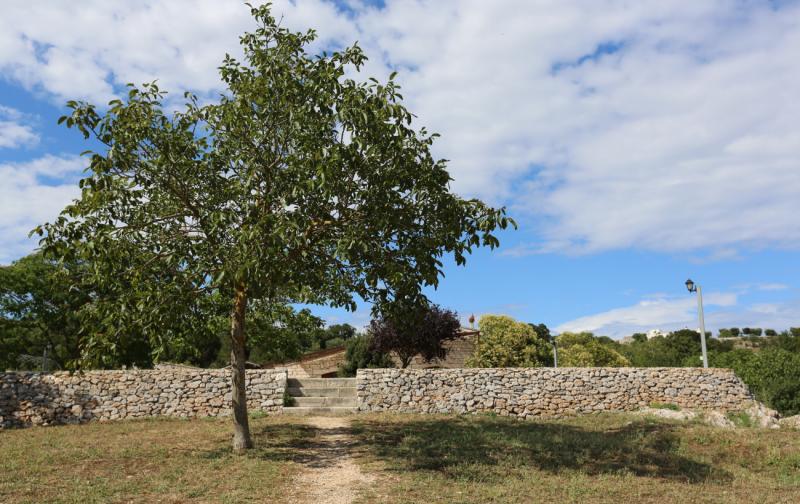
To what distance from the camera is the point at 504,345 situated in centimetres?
2814

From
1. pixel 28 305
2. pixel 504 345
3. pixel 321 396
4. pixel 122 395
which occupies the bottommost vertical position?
pixel 321 396

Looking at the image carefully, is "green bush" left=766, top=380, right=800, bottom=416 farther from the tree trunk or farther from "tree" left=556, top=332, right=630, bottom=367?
the tree trunk

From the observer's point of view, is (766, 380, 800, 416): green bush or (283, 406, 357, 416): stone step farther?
(766, 380, 800, 416): green bush

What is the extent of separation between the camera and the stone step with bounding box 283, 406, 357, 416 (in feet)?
54.9

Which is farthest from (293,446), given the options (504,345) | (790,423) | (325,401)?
(504,345)

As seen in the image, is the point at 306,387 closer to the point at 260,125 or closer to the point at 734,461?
the point at 260,125

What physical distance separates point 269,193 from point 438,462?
5.79m

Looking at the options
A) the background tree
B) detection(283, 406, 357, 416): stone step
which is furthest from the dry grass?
the background tree

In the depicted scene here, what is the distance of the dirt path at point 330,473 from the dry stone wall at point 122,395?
13.9 ft

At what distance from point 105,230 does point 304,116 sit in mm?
3992

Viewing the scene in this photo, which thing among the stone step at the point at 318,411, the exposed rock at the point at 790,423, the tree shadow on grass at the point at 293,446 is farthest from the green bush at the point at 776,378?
the tree shadow on grass at the point at 293,446

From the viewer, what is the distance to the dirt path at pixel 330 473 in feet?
27.9

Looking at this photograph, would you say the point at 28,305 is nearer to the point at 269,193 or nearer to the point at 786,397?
the point at 269,193

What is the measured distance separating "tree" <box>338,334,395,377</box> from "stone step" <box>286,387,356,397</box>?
901 centimetres
